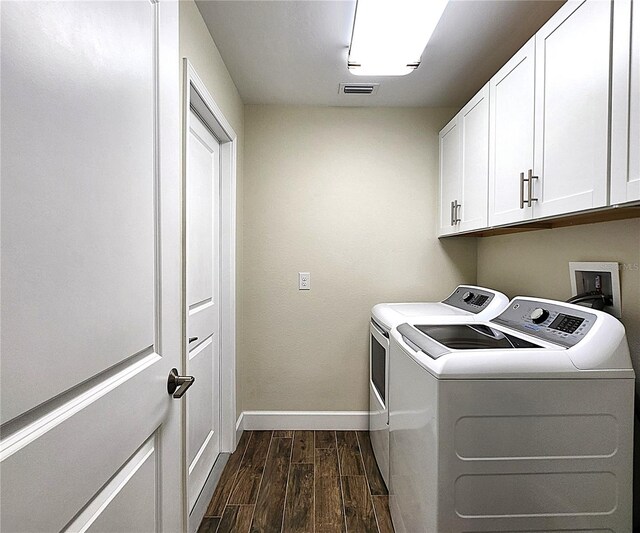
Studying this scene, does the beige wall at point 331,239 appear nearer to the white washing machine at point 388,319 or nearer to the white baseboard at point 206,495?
the white washing machine at point 388,319

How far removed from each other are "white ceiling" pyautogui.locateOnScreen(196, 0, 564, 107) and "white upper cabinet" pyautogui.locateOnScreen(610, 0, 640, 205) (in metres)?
0.77

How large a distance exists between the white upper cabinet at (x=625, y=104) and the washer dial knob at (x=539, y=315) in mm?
597

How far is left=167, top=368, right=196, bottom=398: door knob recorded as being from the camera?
1017 mm

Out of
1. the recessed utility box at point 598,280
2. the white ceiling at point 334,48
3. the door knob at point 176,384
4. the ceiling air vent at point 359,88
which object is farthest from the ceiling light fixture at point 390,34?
the door knob at point 176,384

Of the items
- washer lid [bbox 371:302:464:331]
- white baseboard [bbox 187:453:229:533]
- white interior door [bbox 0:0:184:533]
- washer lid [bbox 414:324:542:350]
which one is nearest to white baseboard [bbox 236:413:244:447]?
white baseboard [bbox 187:453:229:533]

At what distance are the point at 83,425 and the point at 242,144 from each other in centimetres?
259

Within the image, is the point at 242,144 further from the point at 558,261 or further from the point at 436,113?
the point at 558,261

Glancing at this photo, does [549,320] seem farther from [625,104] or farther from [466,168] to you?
[466,168]

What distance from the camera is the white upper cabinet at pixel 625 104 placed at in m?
1.12

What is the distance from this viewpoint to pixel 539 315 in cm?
171

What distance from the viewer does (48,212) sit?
56 centimetres

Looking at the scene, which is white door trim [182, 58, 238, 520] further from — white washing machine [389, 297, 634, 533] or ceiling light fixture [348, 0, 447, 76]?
white washing machine [389, 297, 634, 533]

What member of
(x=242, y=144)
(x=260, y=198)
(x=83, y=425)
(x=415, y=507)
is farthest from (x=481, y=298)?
(x=83, y=425)

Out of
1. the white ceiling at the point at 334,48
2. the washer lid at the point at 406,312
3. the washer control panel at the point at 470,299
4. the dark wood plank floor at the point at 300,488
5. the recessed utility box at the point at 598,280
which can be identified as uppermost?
the white ceiling at the point at 334,48
